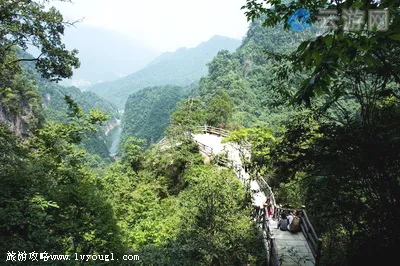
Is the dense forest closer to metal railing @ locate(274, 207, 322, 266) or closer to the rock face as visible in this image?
metal railing @ locate(274, 207, 322, 266)

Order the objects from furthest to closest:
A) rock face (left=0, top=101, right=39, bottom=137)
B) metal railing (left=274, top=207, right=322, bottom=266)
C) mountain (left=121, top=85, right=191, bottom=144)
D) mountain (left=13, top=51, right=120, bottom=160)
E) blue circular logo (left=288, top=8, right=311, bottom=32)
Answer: mountain (left=121, top=85, right=191, bottom=144), mountain (left=13, top=51, right=120, bottom=160), rock face (left=0, top=101, right=39, bottom=137), metal railing (left=274, top=207, right=322, bottom=266), blue circular logo (left=288, top=8, right=311, bottom=32)

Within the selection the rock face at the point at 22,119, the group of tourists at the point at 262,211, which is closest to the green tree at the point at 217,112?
the group of tourists at the point at 262,211

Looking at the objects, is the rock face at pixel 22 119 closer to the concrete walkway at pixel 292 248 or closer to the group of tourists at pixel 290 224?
the group of tourists at pixel 290 224

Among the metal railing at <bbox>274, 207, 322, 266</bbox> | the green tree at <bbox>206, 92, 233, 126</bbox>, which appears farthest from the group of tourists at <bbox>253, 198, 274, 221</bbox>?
the green tree at <bbox>206, 92, 233, 126</bbox>

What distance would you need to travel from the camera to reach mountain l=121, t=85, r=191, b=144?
78.7 metres

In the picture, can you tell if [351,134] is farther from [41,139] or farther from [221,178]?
[41,139]

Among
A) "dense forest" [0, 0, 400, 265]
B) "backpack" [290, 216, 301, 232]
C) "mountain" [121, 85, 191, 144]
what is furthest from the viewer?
"mountain" [121, 85, 191, 144]

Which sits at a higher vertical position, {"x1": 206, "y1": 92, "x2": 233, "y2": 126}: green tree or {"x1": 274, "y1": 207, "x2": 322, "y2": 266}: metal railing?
{"x1": 206, "y1": 92, "x2": 233, "y2": 126}: green tree

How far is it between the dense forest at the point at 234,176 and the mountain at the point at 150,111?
5722cm

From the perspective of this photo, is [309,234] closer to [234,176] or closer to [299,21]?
[234,176]

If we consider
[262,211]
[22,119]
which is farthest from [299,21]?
[22,119]

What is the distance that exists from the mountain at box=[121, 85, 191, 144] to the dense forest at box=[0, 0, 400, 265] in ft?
188

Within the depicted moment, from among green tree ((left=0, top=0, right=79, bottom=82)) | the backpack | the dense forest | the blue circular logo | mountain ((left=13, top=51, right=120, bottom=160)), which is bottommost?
the backpack

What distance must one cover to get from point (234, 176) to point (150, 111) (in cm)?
8194
